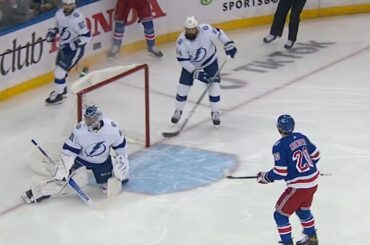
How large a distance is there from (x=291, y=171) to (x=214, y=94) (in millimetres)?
2251

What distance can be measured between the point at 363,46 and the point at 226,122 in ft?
8.09

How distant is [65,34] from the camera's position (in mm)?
7418

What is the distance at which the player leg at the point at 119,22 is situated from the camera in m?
8.56

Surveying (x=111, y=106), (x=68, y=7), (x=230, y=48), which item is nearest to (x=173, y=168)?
(x=230, y=48)

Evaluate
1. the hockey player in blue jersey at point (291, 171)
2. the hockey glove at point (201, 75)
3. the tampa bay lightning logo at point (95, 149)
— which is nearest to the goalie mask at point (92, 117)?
the tampa bay lightning logo at point (95, 149)

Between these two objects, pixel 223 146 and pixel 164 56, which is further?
pixel 164 56

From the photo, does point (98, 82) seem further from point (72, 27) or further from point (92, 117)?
point (72, 27)

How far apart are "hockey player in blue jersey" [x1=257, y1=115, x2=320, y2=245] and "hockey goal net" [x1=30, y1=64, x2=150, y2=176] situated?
170 cm

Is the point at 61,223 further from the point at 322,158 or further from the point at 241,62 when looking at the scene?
the point at 241,62

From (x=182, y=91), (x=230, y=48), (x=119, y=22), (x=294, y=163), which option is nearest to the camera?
(x=294, y=163)

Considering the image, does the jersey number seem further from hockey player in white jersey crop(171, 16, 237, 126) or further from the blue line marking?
hockey player in white jersey crop(171, 16, 237, 126)

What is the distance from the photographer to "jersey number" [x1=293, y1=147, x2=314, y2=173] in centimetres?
461

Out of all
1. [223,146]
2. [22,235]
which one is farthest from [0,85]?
[22,235]

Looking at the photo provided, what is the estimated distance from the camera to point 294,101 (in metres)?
7.51
